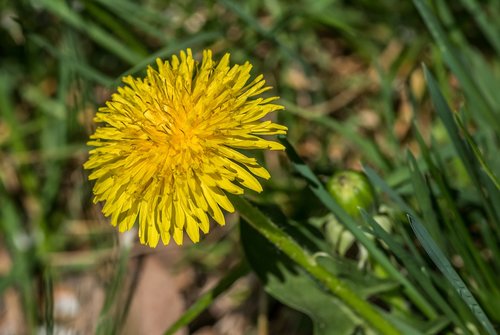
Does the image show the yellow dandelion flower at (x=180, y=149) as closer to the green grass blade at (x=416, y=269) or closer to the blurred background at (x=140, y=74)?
the green grass blade at (x=416, y=269)

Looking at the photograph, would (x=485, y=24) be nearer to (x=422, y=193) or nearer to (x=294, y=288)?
(x=422, y=193)

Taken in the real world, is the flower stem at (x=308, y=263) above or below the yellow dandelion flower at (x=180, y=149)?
below

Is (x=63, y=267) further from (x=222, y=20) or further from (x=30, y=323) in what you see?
(x=222, y=20)

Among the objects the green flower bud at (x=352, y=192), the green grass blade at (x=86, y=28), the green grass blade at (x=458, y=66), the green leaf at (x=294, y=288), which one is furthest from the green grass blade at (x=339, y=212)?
the green grass blade at (x=86, y=28)

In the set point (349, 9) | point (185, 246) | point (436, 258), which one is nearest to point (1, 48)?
point (185, 246)

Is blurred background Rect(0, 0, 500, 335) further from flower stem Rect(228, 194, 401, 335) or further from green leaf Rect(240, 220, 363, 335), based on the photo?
flower stem Rect(228, 194, 401, 335)

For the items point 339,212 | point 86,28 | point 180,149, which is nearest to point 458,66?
point 339,212
